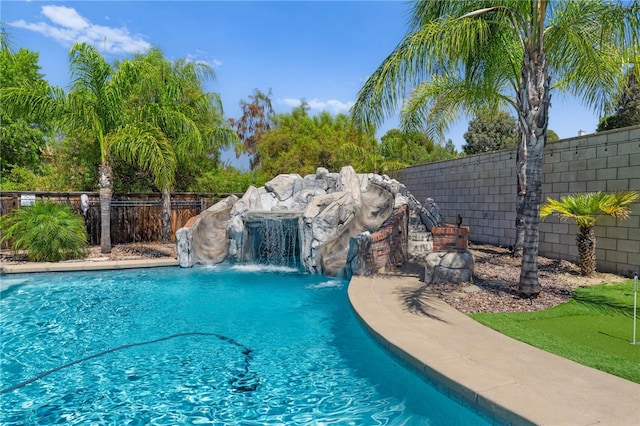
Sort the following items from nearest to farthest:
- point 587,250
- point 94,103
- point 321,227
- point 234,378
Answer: point 234,378
point 587,250
point 321,227
point 94,103

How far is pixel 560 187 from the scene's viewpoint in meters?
11.1

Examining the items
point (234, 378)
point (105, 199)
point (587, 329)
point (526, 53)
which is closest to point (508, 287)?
point (587, 329)

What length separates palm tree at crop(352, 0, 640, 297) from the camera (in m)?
6.96

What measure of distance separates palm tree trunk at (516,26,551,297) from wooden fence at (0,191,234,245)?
14.4 meters

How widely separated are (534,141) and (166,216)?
563 inches

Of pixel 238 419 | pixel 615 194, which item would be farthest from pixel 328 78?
pixel 238 419

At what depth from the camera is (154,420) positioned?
4.31m

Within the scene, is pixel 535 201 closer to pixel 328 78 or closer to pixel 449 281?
pixel 449 281

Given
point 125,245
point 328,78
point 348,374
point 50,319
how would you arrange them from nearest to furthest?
point 348,374 < point 50,319 < point 328,78 < point 125,245

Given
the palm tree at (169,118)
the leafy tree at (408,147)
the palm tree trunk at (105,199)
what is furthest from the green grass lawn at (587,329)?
the palm tree trunk at (105,199)

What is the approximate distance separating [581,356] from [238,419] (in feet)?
13.5

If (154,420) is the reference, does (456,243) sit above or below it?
above

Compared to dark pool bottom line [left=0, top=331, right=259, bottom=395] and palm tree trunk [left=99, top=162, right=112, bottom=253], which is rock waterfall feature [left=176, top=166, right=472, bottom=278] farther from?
dark pool bottom line [left=0, top=331, right=259, bottom=395]

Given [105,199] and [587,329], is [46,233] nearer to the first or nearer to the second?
[105,199]
